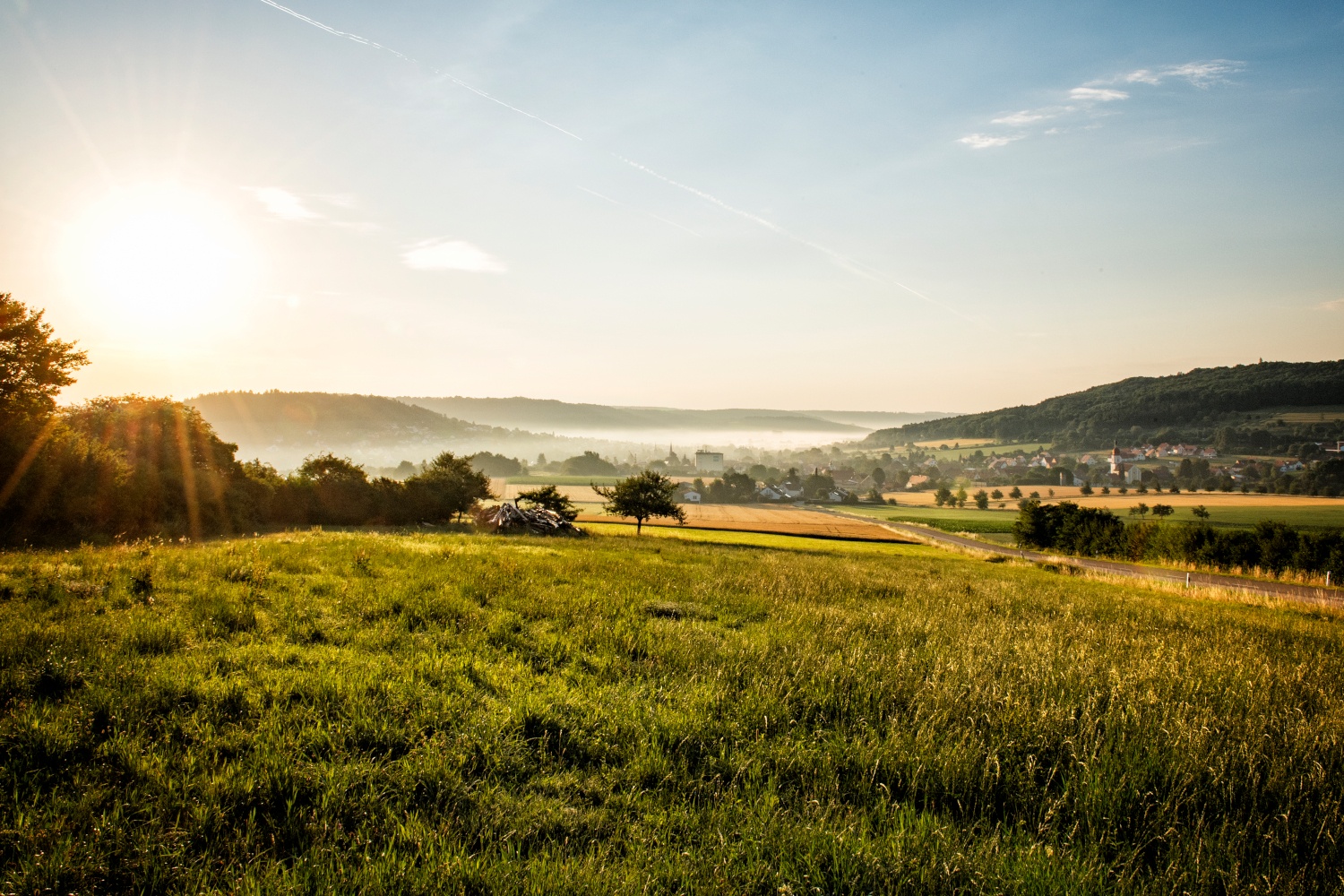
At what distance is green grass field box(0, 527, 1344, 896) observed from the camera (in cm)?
360

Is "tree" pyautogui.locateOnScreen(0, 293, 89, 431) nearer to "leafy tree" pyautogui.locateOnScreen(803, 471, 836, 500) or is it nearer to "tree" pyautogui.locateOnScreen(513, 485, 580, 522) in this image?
"tree" pyautogui.locateOnScreen(513, 485, 580, 522)

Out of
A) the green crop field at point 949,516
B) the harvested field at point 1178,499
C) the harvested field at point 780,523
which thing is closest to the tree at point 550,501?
the harvested field at point 780,523

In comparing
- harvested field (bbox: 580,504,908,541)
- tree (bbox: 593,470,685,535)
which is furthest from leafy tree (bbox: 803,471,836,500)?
tree (bbox: 593,470,685,535)

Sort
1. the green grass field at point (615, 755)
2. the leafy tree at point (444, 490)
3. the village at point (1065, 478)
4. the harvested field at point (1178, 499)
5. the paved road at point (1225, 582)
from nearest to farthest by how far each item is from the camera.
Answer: the green grass field at point (615, 755) < the paved road at point (1225, 582) < the leafy tree at point (444, 490) < the harvested field at point (1178, 499) < the village at point (1065, 478)

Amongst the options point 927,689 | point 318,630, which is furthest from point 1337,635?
point 318,630

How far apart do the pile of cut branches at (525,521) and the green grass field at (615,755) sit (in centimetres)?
3030

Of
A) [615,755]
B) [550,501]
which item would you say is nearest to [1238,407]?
[550,501]

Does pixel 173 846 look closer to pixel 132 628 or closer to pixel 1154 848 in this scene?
pixel 132 628

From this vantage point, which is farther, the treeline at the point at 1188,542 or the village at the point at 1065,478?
the village at the point at 1065,478

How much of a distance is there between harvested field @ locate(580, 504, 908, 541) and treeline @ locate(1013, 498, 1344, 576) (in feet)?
54.3

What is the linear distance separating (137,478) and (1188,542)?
241 feet

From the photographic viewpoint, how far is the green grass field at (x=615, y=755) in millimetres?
3600

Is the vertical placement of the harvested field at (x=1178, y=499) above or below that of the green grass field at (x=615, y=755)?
below

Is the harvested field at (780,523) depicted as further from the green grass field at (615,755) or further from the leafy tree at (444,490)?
the green grass field at (615,755)
